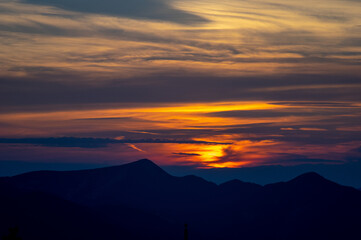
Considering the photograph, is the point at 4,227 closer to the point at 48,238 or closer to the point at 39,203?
the point at 48,238

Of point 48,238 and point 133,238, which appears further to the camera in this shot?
point 133,238

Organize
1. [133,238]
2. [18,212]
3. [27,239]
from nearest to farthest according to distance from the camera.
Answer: [27,239] → [18,212] → [133,238]

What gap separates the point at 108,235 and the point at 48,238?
23819 mm

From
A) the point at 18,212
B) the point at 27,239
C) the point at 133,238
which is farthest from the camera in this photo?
the point at 133,238

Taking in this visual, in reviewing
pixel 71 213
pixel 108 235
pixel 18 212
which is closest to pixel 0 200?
pixel 18 212

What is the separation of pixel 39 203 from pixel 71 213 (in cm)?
1217

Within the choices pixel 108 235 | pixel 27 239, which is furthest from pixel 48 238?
pixel 108 235

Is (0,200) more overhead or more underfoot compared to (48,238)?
more overhead

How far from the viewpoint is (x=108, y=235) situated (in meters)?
191

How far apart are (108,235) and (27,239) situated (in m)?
31.6

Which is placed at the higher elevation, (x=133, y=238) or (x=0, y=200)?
(x=0, y=200)

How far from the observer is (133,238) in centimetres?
19725

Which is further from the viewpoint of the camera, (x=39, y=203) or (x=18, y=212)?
(x=39, y=203)

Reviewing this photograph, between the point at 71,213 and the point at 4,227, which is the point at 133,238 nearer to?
the point at 71,213
